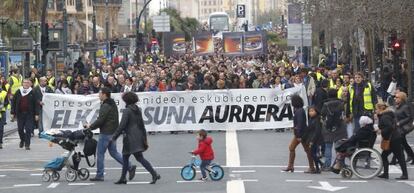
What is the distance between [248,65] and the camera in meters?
48.4

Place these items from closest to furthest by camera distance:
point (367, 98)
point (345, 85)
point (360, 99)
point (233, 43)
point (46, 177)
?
point (46, 177) → point (360, 99) → point (367, 98) → point (345, 85) → point (233, 43)

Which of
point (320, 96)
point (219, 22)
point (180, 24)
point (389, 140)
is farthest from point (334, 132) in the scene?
point (219, 22)

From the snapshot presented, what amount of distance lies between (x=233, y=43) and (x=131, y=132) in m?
45.3

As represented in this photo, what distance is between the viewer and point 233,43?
6400 cm

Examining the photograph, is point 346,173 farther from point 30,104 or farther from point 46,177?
point 30,104

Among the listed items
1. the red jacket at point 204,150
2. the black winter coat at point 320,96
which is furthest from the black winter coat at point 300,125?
the black winter coat at point 320,96

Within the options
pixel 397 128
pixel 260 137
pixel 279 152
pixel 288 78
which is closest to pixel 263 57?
pixel 288 78

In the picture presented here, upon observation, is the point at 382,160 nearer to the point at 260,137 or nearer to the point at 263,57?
the point at 260,137

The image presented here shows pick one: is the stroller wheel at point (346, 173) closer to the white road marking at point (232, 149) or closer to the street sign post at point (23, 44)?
the white road marking at point (232, 149)

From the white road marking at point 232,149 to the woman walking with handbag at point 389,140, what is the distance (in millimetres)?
A: 3450

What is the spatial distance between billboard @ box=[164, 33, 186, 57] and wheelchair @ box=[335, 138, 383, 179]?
48.6 meters

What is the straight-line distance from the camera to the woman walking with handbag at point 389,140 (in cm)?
1981

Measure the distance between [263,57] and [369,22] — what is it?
2341 centimetres

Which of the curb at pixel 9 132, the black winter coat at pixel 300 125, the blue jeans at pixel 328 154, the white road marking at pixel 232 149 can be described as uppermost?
the black winter coat at pixel 300 125
